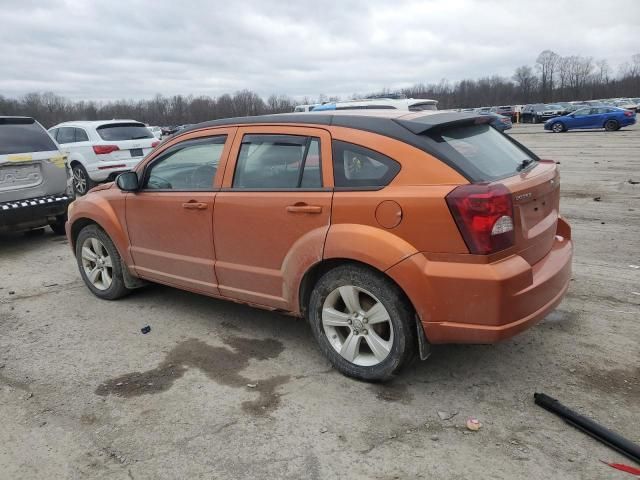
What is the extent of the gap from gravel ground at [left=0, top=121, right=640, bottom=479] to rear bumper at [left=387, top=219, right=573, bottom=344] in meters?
0.51

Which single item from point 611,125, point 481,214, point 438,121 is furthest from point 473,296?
point 611,125

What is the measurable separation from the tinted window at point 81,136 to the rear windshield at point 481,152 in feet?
37.1

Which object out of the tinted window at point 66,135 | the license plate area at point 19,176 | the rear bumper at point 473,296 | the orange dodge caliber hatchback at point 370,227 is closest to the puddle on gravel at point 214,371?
the orange dodge caliber hatchback at point 370,227

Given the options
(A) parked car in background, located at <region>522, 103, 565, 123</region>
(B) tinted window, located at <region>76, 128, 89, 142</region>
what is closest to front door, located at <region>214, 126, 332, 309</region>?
(B) tinted window, located at <region>76, 128, 89, 142</region>

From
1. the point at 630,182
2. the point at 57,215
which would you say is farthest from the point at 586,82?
the point at 57,215

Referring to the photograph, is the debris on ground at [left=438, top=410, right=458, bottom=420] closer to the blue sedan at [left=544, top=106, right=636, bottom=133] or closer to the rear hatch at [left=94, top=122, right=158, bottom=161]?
the rear hatch at [left=94, top=122, right=158, bottom=161]

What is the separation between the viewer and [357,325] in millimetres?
3512

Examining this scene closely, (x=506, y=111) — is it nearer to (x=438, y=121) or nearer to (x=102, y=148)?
(x=102, y=148)

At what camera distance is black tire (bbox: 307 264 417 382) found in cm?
327

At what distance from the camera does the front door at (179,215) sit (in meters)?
4.25

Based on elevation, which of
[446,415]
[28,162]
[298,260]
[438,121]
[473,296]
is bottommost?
[446,415]

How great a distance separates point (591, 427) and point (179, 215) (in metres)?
3.24

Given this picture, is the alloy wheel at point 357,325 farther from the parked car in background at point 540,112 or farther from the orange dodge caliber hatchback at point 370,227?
the parked car in background at point 540,112

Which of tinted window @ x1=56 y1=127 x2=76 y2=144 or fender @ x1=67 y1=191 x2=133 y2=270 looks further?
tinted window @ x1=56 y1=127 x2=76 y2=144
